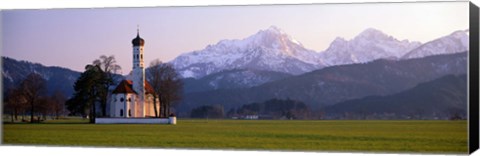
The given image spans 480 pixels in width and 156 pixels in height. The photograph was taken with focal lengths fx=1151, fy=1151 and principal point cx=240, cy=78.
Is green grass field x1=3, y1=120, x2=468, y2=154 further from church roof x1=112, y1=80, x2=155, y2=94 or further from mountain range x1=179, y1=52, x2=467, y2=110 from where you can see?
church roof x1=112, y1=80, x2=155, y2=94

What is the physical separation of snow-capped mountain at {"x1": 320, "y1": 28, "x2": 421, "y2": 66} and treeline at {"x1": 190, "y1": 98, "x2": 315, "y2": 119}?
5.39 ft

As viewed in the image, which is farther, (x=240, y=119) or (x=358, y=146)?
(x=240, y=119)

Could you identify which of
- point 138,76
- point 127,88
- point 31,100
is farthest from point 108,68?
point 31,100

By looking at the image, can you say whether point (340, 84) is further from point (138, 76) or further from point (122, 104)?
point (122, 104)

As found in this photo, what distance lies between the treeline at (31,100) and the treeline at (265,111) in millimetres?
5288

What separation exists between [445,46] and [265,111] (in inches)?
248

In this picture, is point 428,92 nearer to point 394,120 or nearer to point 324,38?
point 394,120

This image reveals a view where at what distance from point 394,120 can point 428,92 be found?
1398mm

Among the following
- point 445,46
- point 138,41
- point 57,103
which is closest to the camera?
point 445,46

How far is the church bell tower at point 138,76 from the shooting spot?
35.1 meters

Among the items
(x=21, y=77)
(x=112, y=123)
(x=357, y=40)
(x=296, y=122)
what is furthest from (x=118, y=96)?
(x=357, y=40)

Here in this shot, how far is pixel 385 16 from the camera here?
31547 mm

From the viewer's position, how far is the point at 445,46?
101ft

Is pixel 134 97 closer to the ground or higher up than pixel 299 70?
closer to the ground
